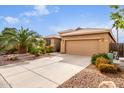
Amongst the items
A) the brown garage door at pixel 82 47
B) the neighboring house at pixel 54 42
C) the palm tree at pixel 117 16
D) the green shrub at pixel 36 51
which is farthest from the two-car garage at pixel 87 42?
the palm tree at pixel 117 16

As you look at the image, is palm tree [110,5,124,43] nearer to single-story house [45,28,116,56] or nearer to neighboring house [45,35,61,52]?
single-story house [45,28,116,56]

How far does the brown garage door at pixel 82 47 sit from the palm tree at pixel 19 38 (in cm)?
366

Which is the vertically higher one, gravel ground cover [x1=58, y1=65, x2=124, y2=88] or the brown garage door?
the brown garage door

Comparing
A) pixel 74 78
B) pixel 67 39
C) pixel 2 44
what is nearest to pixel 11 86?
pixel 74 78

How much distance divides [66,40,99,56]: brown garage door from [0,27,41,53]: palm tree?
366cm

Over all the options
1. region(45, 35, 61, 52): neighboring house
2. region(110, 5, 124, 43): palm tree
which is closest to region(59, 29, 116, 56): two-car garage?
region(45, 35, 61, 52): neighboring house

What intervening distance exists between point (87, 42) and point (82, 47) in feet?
2.15

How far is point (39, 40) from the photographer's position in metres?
12.4

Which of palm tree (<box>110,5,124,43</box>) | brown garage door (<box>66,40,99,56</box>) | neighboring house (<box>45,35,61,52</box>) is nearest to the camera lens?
palm tree (<box>110,5,124,43</box>)

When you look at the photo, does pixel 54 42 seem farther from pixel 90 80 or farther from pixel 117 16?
pixel 90 80

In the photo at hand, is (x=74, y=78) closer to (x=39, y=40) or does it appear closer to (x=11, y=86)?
(x=11, y=86)

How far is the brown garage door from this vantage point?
11.8 m

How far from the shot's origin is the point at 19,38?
450 inches

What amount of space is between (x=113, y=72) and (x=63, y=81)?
7.54 ft
